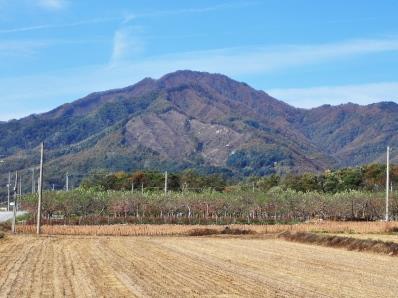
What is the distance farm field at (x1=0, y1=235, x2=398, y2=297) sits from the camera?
18.2 m

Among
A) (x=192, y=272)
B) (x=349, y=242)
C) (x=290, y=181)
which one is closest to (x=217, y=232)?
(x=349, y=242)

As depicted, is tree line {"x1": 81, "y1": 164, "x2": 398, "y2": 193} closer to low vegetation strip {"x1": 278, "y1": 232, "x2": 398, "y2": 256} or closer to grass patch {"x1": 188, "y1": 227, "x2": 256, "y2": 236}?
grass patch {"x1": 188, "y1": 227, "x2": 256, "y2": 236}

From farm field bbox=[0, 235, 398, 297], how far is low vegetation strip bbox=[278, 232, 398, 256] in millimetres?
1149

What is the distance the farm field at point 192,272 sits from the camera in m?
18.2

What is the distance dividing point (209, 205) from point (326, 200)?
1383 cm

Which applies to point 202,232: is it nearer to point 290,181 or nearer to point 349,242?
point 349,242

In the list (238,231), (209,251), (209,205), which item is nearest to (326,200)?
(209,205)

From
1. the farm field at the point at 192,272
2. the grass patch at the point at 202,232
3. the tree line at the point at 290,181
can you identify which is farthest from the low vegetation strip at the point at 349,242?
the tree line at the point at 290,181

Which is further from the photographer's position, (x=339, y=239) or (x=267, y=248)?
(x=339, y=239)

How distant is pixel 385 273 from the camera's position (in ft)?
76.8

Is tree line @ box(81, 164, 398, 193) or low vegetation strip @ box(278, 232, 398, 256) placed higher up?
tree line @ box(81, 164, 398, 193)

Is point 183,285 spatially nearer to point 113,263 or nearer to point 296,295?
point 296,295

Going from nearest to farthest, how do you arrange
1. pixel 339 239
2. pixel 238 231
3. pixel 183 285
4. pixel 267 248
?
pixel 183 285, pixel 267 248, pixel 339 239, pixel 238 231

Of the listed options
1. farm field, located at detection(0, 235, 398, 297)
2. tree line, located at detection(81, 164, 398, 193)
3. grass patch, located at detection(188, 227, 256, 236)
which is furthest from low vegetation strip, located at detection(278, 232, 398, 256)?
tree line, located at detection(81, 164, 398, 193)
